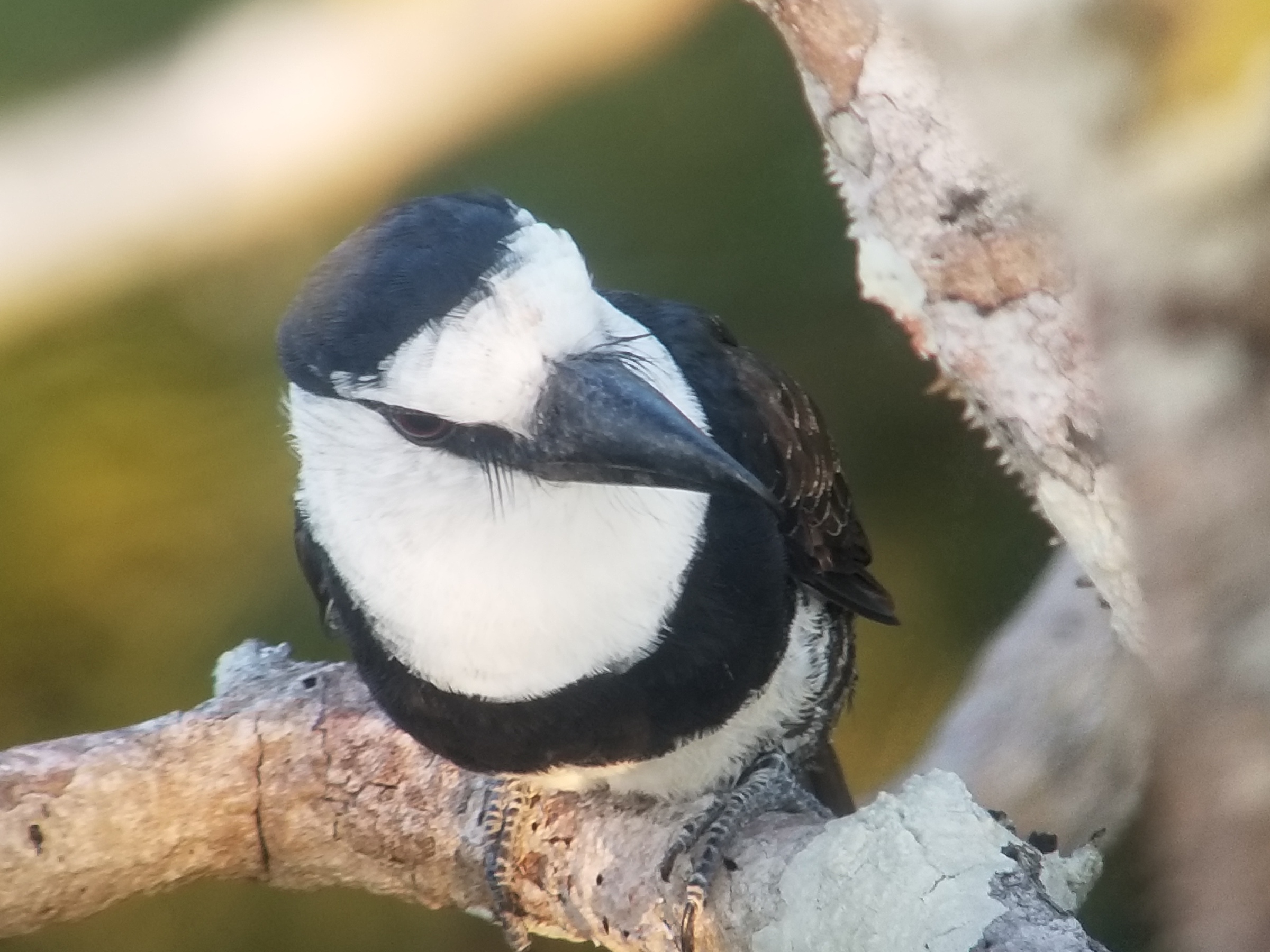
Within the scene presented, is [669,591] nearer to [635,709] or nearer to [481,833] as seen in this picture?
[635,709]

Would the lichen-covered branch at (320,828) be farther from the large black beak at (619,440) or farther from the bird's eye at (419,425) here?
the bird's eye at (419,425)

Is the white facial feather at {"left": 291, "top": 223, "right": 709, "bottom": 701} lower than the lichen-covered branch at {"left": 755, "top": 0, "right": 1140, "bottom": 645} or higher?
lower

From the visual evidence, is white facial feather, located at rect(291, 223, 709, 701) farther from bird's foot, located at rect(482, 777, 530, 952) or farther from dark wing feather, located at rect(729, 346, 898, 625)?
bird's foot, located at rect(482, 777, 530, 952)

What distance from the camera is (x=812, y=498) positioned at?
1389 mm

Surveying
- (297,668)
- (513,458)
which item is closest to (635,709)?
(513,458)

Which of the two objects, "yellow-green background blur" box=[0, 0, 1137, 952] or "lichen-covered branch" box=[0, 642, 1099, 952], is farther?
"yellow-green background blur" box=[0, 0, 1137, 952]

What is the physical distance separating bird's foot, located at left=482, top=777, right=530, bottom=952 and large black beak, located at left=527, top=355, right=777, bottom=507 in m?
0.60

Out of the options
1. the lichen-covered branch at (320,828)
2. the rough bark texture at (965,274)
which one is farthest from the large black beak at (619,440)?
the lichen-covered branch at (320,828)

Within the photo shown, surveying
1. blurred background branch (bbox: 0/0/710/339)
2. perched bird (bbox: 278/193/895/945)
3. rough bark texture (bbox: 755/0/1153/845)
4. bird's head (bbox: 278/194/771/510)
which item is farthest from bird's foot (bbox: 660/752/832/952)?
blurred background branch (bbox: 0/0/710/339)

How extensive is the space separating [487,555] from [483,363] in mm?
160

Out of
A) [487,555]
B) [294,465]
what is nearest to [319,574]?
[487,555]

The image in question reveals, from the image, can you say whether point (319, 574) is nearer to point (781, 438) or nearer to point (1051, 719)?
point (781, 438)

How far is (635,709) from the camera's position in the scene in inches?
45.6

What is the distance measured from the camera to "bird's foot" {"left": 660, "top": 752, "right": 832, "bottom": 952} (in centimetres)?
122
